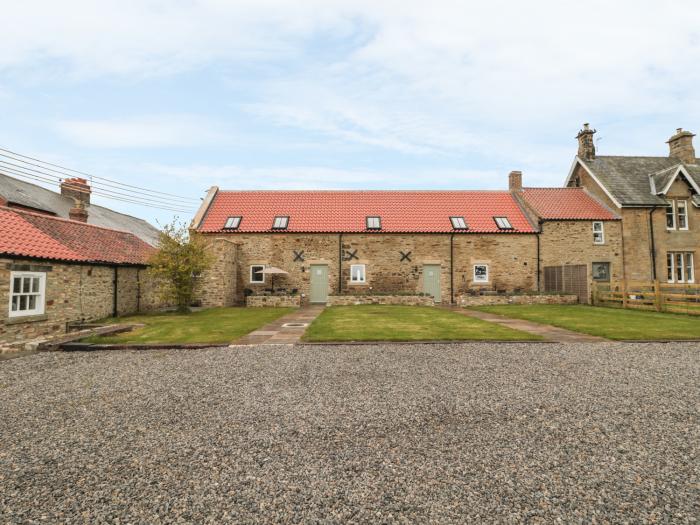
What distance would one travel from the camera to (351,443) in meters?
4.14

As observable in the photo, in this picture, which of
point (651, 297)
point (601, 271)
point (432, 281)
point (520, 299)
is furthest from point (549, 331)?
point (601, 271)

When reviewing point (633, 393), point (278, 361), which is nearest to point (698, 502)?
point (633, 393)

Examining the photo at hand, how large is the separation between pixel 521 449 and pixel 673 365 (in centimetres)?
598

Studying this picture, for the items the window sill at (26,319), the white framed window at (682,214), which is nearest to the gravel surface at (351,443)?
the window sill at (26,319)

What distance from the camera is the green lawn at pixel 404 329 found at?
1040 centimetres

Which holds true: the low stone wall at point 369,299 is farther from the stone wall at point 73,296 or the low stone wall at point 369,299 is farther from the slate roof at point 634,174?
the slate roof at point 634,174

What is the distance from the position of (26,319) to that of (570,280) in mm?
24791

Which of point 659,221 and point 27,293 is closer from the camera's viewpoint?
point 27,293

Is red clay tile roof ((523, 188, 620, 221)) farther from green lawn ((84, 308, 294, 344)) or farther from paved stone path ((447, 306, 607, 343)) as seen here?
green lawn ((84, 308, 294, 344))

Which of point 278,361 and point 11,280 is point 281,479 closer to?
point 278,361

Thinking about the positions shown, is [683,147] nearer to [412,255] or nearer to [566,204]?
[566,204]

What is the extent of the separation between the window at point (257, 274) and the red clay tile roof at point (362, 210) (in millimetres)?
2320

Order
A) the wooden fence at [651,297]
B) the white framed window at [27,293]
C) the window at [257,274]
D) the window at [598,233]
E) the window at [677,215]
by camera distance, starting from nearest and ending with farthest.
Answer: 1. the white framed window at [27,293]
2. the wooden fence at [651,297]
3. the window at [257,274]
4. the window at [598,233]
5. the window at [677,215]

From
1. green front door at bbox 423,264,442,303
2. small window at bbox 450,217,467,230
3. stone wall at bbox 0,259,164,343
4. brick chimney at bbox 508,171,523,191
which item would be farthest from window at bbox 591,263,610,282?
stone wall at bbox 0,259,164,343
